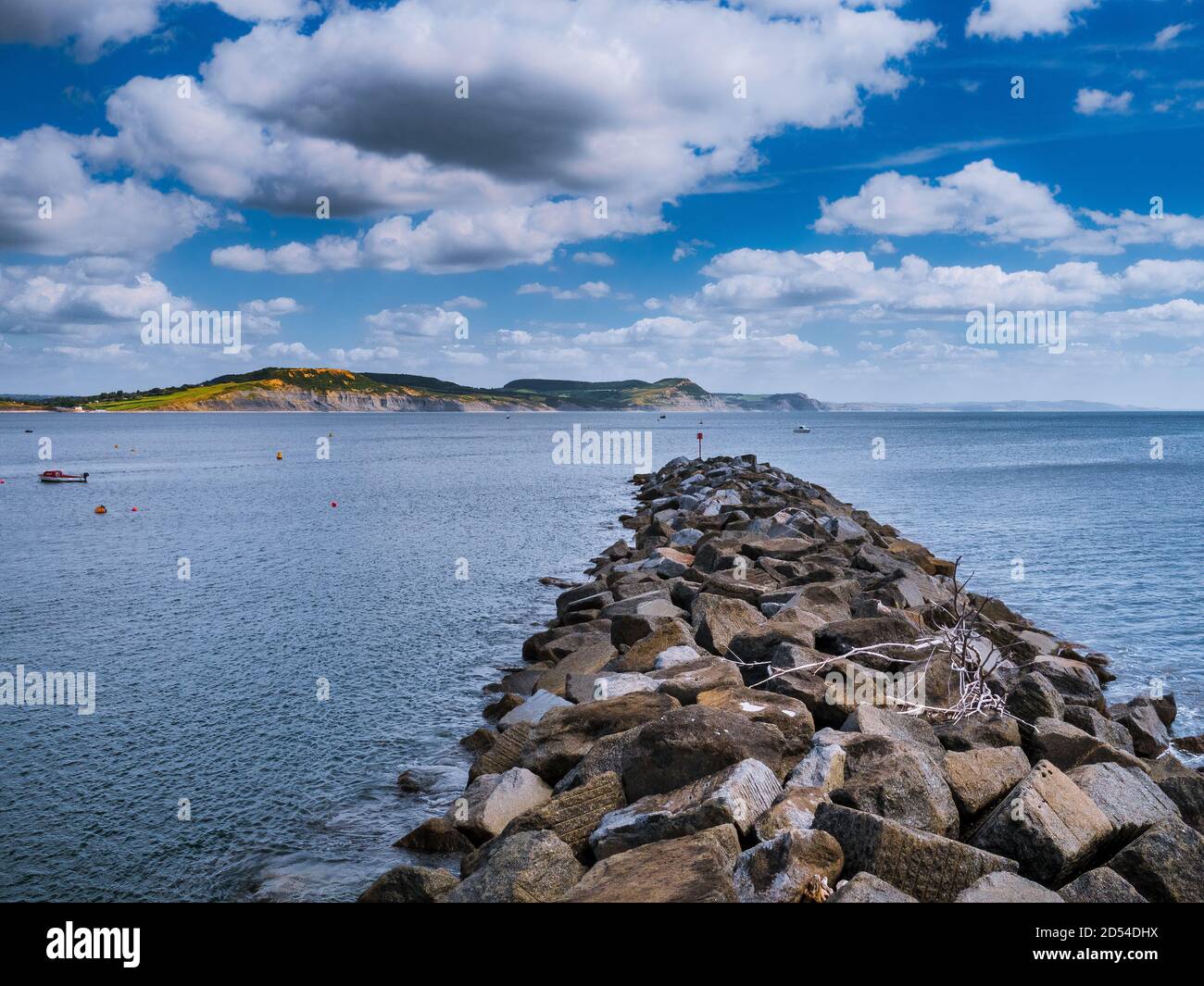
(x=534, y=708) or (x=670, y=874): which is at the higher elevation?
(x=670, y=874)

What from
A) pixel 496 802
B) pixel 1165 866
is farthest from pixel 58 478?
pixel 1165 866

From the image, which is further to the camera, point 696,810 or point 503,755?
point 503,755

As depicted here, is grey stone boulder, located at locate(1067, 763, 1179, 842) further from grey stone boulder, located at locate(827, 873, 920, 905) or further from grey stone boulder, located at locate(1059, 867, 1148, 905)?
grey stone boulder, located at locate(827, 873, 920, 905)

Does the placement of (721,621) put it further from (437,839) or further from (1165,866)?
(1165,866)

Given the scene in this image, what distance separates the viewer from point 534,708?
1251 centimetres

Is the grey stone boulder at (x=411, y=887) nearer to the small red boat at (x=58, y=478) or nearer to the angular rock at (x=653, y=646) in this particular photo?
the angular rock at (x=653, y=646)

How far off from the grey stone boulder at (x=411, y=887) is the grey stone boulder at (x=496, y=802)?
1313 millimetres

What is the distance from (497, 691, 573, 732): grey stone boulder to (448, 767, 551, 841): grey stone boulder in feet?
6.79

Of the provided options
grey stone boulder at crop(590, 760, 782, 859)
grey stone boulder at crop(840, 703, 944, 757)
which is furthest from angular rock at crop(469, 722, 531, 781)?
grey stone boulder at crop(840, 703, 944, 757)

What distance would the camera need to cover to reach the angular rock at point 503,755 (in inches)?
420

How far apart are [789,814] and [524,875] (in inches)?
85.9

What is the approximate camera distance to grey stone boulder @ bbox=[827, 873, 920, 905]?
19.4 feet

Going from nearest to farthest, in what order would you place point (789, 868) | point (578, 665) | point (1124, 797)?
point (789, 868)
point (1124, 797)
point (578, 665)
